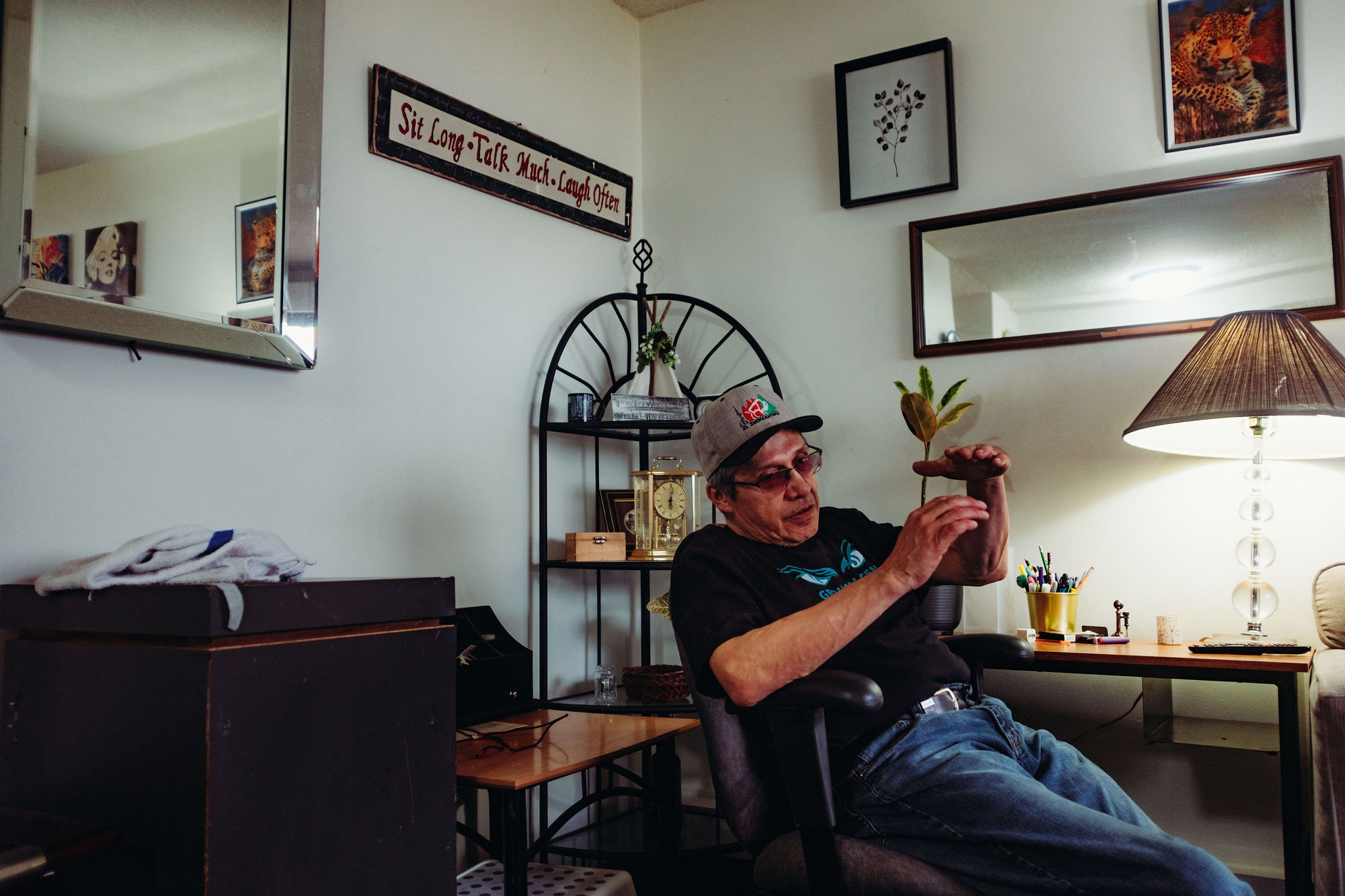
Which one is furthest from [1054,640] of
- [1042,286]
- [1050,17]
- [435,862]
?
[1050,17]

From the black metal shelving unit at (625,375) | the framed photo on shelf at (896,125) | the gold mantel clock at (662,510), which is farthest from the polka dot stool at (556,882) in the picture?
the framed photo on shelf at (896,125)

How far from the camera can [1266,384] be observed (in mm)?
2014

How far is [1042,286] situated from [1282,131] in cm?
67

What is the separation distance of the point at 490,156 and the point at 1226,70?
1990 mm

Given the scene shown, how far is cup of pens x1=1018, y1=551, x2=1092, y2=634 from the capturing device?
7.96 feet

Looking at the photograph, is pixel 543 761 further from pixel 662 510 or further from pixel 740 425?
pixel 662 510

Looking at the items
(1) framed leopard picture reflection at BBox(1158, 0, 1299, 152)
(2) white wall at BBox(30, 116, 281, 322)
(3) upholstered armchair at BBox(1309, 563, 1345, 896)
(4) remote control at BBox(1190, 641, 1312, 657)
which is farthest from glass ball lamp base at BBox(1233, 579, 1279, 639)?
(2) white wall at BBox(30, 116, 281, 322)

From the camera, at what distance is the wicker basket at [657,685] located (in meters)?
2.60

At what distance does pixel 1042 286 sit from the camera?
2.71 metres

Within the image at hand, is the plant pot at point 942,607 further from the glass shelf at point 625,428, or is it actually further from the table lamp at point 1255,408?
the glass shelf at point 625,428

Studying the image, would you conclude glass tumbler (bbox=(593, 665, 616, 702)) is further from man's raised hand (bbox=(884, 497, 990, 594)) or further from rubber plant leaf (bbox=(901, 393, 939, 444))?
man's raised hand (bbox=(884, 497, 990, 594))

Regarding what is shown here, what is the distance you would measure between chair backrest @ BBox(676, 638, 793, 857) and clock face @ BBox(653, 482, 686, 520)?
1.17 m

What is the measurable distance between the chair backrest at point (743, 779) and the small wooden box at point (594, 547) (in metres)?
1.14

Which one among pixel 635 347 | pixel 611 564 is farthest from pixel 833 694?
pixel 635 347
